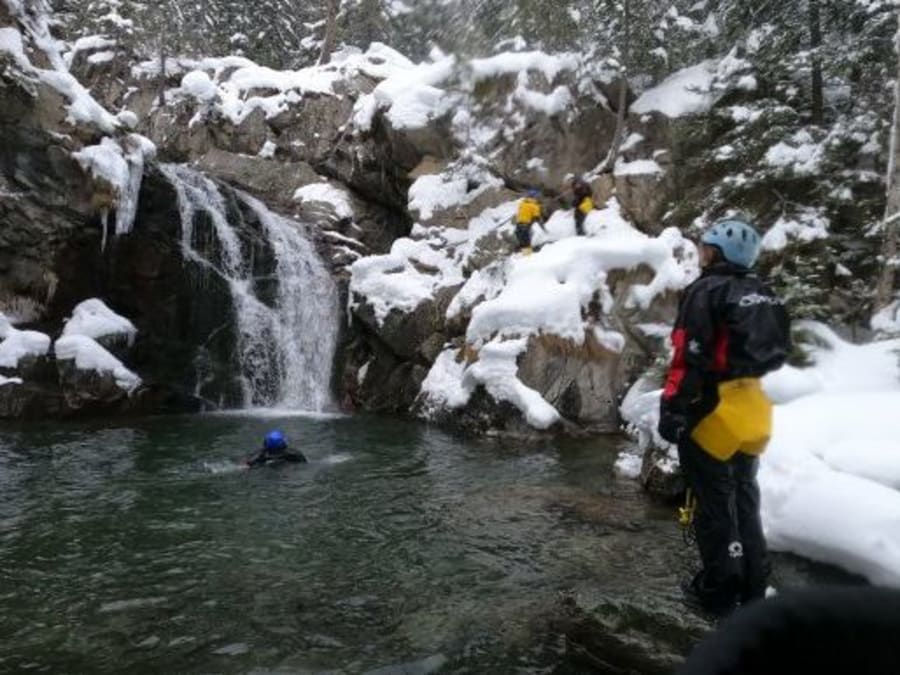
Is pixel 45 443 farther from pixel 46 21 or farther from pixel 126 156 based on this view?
pixel 46 21

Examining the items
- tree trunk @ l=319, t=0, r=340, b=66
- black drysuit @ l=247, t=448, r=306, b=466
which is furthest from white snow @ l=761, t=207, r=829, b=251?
tree trunk @ l=319, t=0, r=340, b=66

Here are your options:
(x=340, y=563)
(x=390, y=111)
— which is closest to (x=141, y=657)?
(x=340, y=563)

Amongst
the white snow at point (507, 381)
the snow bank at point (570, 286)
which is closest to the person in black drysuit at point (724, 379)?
the white snow at point (507, 381)

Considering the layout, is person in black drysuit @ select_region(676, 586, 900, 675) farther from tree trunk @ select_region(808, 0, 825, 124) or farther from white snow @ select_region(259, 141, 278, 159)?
white snow @ select_region(259, 141, 278, 159)

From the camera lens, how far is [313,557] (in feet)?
20.8

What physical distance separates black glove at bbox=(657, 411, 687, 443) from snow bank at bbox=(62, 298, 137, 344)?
14.7m

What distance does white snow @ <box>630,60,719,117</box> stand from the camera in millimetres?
16594

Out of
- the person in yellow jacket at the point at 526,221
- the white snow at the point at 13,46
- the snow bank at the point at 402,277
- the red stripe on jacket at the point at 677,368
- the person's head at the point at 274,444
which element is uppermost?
the white snow at the point at 13,46

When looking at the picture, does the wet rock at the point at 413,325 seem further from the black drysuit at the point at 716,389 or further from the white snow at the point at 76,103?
the black drysuit at the point at 716,389

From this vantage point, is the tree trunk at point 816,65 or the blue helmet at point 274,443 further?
the tree trunk at point 816,65

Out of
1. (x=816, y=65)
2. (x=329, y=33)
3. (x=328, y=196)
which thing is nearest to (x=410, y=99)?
(x=328, y=196)

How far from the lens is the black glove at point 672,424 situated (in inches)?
143

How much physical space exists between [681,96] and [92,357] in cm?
1436

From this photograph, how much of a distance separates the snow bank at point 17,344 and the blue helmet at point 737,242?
14.6m
